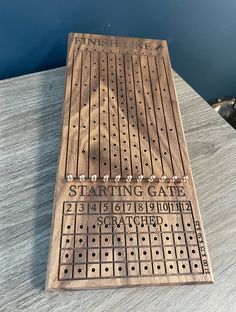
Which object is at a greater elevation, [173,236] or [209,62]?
[209,62]

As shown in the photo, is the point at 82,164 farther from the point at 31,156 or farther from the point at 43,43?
the point at 43,43

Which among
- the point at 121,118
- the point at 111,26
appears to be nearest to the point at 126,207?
the point at 121,118

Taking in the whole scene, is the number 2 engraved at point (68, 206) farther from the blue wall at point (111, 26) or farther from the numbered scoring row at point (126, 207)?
the blue wall at point (111, 26)

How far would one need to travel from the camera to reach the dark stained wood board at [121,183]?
45 cm

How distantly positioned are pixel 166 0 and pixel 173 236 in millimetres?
595

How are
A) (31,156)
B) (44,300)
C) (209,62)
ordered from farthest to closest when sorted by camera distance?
(209,62) < (31,156) < (44,300)

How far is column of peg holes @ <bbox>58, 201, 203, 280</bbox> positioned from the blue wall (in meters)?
0.42

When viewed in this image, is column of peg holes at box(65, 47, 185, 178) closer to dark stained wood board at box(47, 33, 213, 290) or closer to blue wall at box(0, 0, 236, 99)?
dark stained wood board at box(47, 33, 213, 290)

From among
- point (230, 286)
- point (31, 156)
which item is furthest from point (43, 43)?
point (230, 286)

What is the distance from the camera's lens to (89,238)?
466mm

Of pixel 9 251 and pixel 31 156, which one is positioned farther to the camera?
pixel 31 156

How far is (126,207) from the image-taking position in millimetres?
499

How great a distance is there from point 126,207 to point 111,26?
49 cm

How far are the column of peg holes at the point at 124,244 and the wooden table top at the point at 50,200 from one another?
0.04m
